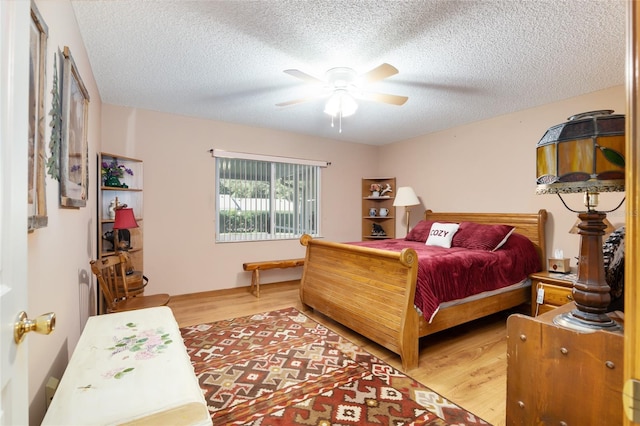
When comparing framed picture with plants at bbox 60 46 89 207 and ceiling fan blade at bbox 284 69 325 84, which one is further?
ceiling fan blade at bbox 284 69 325 84

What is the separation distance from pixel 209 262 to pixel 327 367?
2470 millimetres

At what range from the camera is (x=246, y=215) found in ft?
14.2

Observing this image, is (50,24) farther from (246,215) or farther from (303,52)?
(246,215)

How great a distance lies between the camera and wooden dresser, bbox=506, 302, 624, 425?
0.85 meters

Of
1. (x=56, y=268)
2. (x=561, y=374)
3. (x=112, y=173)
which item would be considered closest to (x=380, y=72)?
(x=561, y=374)

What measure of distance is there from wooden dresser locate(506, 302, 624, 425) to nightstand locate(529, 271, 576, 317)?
2109mm

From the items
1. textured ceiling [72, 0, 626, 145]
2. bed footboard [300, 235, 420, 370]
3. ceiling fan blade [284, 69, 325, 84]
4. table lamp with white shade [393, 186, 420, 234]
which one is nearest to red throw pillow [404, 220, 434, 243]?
table lamp with white shade [393, 186, 420, 234]

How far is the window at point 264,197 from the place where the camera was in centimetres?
416

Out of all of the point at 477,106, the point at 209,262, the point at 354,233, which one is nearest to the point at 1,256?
the point at 209,262

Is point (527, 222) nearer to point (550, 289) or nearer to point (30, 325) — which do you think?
point (550, 289)

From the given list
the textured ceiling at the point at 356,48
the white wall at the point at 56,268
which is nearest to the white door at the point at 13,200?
the white wall at the point at 56,268

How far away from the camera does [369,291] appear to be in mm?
2529

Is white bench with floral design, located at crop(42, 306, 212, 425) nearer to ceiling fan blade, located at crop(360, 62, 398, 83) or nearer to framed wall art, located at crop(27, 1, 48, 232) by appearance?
framed wall art, located at crop(27, 1, 48, 232)

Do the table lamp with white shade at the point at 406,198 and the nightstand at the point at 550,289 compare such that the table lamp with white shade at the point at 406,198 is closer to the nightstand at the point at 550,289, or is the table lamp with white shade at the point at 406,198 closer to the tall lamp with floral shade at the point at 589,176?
the nightstand at the point at 550,289
